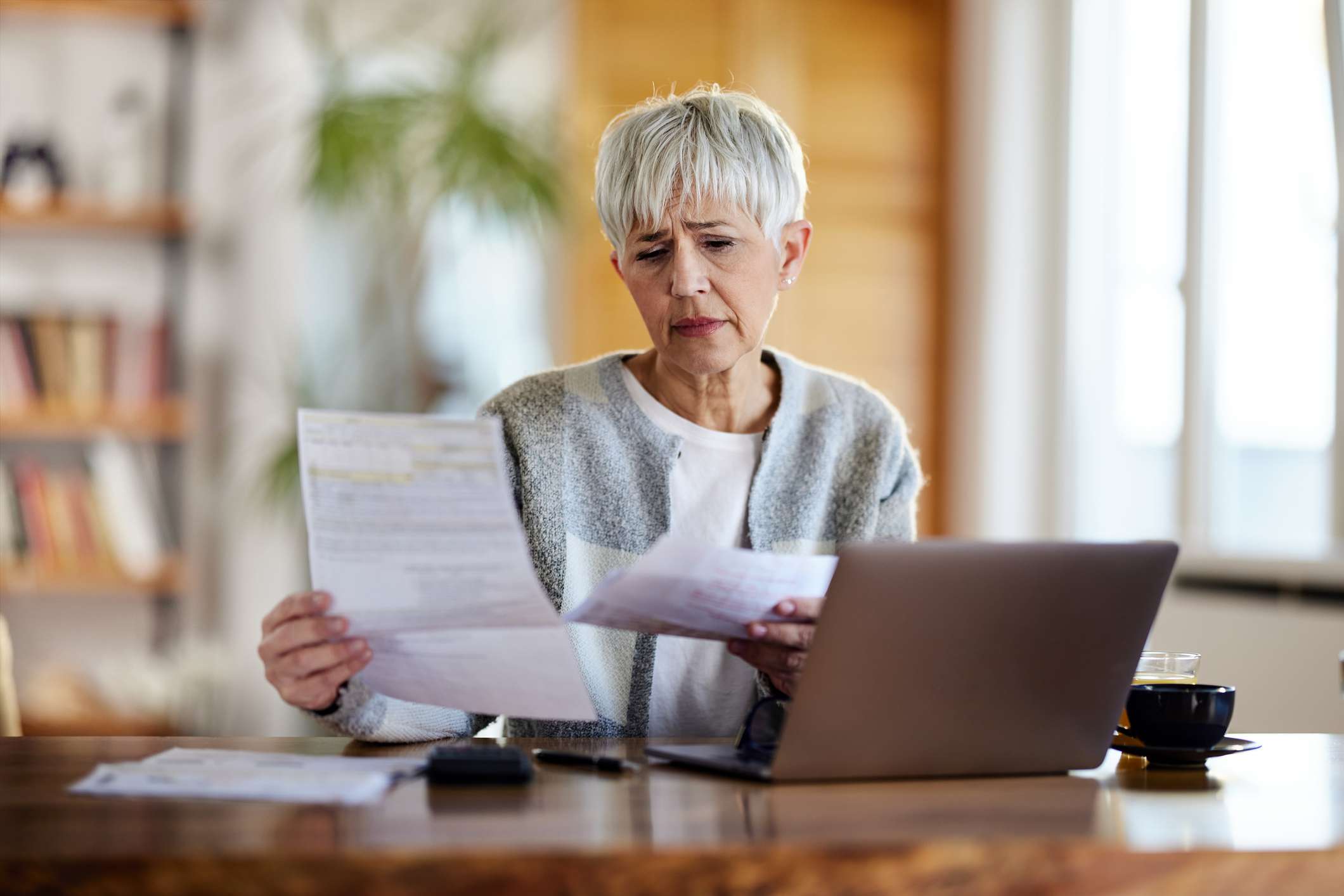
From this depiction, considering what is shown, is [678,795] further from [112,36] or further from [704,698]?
[112,36]

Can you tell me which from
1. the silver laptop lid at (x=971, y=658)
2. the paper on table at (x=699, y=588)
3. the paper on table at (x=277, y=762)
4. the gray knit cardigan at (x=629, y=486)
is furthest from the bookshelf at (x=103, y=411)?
the silver laptop lid at (x=971, y=658)

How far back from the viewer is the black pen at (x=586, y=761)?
1188mm

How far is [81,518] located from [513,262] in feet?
4.86

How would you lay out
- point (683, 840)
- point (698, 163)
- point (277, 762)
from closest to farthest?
point (683, 840) < point (277, 762) < point (698, 163)

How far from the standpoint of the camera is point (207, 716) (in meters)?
3.86

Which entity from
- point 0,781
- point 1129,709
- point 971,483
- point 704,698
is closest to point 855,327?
point 971,483

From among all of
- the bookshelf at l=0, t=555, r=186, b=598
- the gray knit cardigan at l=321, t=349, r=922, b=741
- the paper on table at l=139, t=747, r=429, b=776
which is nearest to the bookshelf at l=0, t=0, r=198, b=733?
the bookshelf at l=0, t=555, r=186, b=598

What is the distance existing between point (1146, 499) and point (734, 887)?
312 centimetres

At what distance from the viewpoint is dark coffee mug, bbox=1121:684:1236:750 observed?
4.12ft

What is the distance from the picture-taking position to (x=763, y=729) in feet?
4.00

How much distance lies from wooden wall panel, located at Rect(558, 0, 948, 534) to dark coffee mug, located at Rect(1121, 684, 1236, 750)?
9.68 feet

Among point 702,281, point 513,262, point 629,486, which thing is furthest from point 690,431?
point 513,262

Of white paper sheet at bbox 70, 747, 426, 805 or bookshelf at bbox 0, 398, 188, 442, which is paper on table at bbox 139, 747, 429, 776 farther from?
bookshelf at bbox 0, 398, 188, 442

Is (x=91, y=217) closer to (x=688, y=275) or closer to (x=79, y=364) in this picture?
(x=79, y=364)
